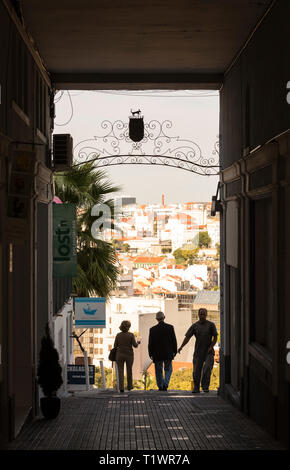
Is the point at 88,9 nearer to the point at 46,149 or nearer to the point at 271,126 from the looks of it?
the point at 271,126

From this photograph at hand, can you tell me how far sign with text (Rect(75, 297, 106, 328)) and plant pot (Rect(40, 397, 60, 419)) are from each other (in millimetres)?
5710

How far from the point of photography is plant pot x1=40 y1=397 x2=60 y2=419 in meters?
10.2

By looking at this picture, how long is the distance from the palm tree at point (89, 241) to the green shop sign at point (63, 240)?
5838mm

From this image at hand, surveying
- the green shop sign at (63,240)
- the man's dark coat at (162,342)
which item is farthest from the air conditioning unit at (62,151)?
the man's dark coat at (162,342)

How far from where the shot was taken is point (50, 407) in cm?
1019

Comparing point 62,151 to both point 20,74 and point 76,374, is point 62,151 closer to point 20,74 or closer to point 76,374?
point 20,74

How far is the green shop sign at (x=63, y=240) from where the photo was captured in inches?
553

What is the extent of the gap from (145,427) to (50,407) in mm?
1416

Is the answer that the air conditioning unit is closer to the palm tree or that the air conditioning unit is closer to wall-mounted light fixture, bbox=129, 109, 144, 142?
wall-mounted light fixture, bbox=129, 109, 144, 142

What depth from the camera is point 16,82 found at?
366 inches

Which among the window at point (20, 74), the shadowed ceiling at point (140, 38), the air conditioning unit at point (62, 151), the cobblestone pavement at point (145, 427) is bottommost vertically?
the cobblestone pavement at point (145, 427)

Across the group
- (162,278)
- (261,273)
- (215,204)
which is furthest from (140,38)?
(162,278)

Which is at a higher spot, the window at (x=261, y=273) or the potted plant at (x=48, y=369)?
the window at (x=261, y=273)

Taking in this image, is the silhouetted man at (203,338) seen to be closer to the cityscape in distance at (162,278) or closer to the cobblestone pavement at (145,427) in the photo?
the cobblestone pavement at (145,427)
